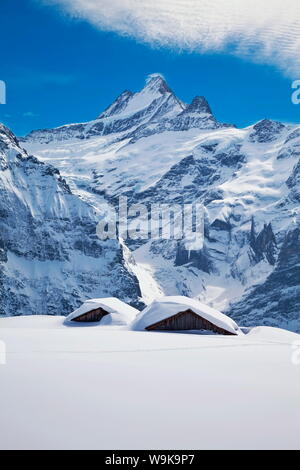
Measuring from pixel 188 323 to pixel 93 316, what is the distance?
12.0 m

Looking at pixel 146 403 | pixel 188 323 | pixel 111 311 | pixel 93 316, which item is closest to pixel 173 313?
pixel 188 323

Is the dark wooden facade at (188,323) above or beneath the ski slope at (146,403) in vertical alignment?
above

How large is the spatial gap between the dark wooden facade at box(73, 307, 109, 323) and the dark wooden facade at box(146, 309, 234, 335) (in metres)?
10.7

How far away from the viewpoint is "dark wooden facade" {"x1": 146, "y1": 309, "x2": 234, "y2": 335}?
35.2m

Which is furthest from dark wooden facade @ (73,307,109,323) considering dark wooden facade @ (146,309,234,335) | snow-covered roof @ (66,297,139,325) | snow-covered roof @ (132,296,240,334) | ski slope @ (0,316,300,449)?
ski slope @ (0,316,300,449)

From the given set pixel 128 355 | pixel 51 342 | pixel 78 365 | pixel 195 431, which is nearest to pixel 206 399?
pixel 195 431

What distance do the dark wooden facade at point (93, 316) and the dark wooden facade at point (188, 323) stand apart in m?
10.7

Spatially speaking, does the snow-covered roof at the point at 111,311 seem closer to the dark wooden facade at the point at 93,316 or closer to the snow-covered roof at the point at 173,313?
the dark wooden facade at the point at 93,316

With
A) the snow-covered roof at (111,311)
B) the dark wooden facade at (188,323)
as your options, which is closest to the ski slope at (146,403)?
the dark wooden facade at (188,323)

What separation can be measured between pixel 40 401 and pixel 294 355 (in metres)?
9.50

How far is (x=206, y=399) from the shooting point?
9.60 m

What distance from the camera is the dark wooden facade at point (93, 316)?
44.5 m

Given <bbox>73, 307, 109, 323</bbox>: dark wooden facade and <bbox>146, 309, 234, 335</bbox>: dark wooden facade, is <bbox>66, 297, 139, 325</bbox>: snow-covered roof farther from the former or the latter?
<bbox>146, 309, 234, 335</bbox>: dark wooden facade

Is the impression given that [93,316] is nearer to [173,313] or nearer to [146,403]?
[173,313]
